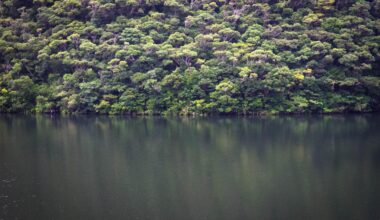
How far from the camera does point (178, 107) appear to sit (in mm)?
47844

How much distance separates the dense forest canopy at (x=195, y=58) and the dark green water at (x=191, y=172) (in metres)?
9.60

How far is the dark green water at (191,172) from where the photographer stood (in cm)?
1669

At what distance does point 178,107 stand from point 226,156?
22124mm

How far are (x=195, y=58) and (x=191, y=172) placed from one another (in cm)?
2892

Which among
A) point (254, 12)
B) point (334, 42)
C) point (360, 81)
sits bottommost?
point (360, 81)

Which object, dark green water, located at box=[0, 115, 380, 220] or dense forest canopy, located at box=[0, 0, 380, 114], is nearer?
dark green water, located at box=[0, 115, 380, 220]

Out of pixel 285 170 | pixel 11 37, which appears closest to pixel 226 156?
pixel 285 170

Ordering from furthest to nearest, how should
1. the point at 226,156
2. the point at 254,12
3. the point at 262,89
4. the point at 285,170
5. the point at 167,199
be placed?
the point at 254,12 < the point at 262,89 < the point at 226,156 < the point at 285,170 < the point at 167,199

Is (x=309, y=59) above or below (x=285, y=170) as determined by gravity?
above

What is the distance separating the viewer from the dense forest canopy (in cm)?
4719

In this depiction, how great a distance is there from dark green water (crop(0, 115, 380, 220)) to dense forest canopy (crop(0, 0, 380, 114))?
9.60 meters

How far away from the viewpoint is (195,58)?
163 feet

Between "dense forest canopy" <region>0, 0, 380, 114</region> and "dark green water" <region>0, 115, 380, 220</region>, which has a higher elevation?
"dense forest canopy" <region>0, 0, 380, 114</region>

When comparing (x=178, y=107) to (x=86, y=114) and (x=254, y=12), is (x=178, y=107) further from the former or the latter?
(x=254, y=12)
